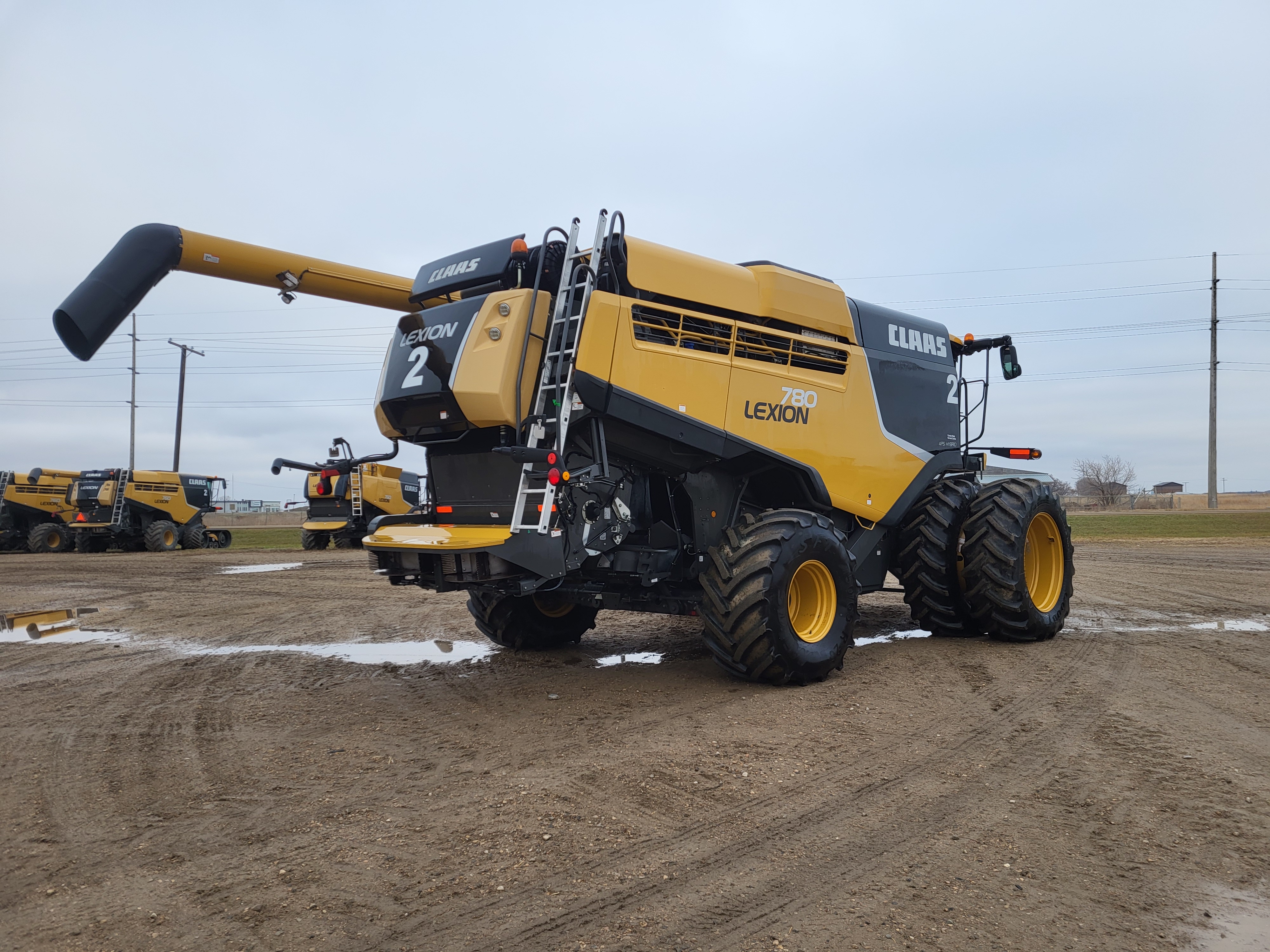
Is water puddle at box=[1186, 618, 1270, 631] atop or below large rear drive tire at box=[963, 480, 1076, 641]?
below

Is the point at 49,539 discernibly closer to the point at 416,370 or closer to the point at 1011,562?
the point at 416,370

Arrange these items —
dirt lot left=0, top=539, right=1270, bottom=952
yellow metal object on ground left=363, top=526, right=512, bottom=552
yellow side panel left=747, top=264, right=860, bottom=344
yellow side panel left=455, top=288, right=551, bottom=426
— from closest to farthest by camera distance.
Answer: dirt lot left=0, top=539, right=1270, bottom=952
yellow metal object on ground left=363, top=526, right=512, bottom=552
yellow side panel left=455, top=288, right=551, bottom=426
yellow side panel left=747, top=264, right=860, bottom=344

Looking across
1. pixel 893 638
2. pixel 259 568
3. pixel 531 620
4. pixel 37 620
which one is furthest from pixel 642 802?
pixel 259 568

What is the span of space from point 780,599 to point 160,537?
2686 centimetres

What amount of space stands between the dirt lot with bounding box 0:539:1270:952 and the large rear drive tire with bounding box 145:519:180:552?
853 inches

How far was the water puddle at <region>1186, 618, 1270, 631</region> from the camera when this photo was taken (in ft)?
26.7

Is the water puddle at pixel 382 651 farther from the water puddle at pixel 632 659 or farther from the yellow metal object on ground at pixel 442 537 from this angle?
the yellow metal object on ground at pixel 442 537

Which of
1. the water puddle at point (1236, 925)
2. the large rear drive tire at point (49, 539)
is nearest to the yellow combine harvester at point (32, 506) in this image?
the large rear drive tire at point (49, 539)

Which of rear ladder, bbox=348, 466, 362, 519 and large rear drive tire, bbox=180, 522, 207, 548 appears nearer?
rear ladder, bbox=348, 466, 362, 519

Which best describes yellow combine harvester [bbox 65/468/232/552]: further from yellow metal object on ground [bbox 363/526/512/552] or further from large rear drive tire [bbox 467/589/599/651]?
yellow metal object on ground [bbox 363/526/512/552]

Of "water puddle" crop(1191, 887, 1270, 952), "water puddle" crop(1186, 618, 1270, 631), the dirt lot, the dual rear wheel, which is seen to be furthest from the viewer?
"water puddle" crop(1186, 618, 1270, 631)

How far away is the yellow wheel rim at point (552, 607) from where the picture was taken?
7.70 metres

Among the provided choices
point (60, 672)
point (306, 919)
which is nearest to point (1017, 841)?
point (306, 919)

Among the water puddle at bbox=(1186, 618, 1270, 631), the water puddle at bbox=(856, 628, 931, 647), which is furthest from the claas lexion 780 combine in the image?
the water puddle at bbox=(1186, 618, 1270, 631)
